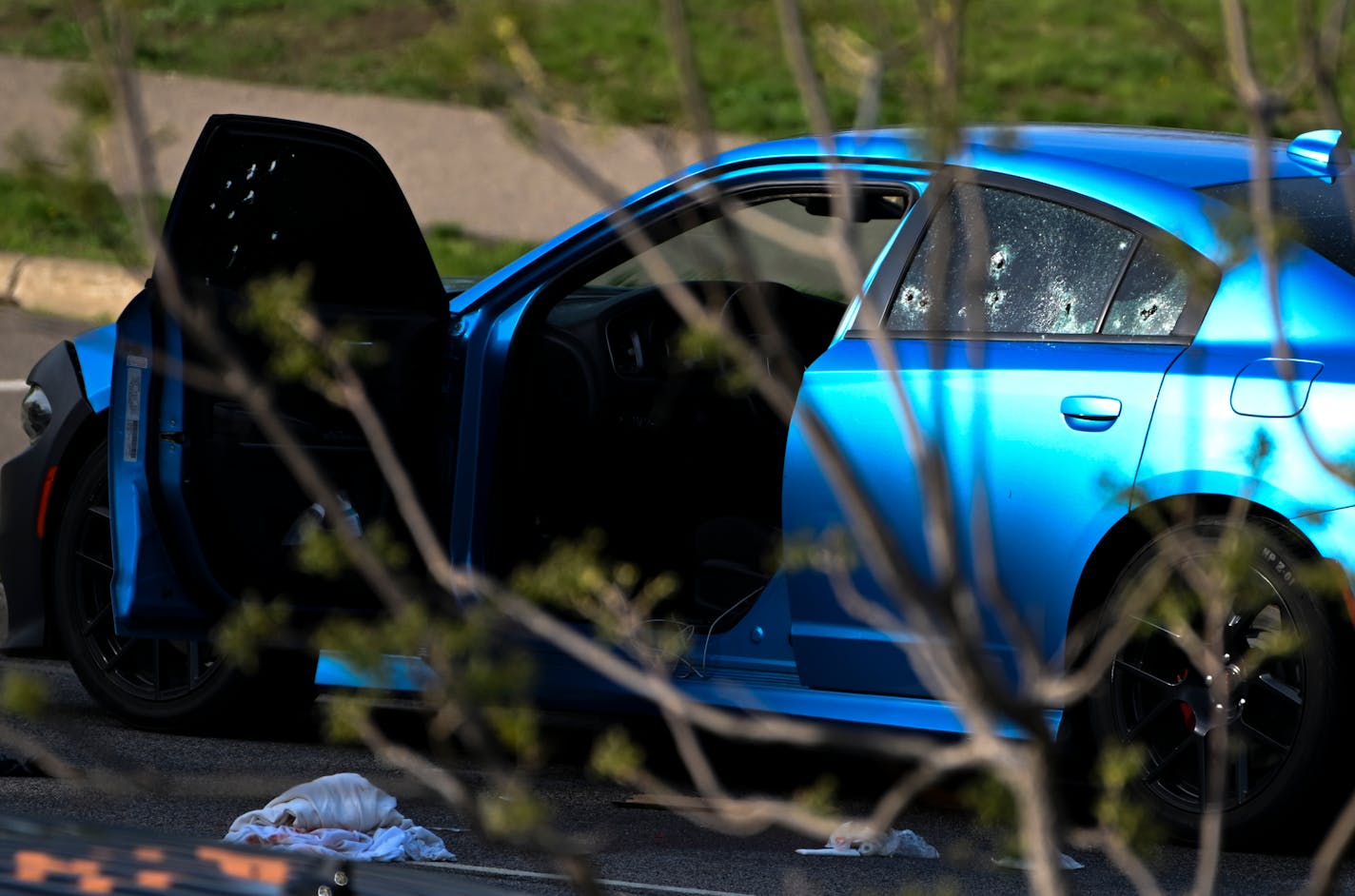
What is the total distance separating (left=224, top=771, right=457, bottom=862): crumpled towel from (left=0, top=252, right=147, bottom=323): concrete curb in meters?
7.69

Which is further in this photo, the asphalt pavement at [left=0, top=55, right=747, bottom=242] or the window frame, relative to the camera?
the asphalt pavement at [left=0, top=55, right=747, bottom=242]

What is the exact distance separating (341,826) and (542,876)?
463mm

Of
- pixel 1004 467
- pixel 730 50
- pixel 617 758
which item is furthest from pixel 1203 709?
pixel 730 50

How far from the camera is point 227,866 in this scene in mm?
1937

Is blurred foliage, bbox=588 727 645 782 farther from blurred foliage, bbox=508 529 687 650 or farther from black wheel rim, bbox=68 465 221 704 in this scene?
black wheel rim, bbox=68 465 221 704

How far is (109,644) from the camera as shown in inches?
220

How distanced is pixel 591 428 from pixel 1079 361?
1.72 meters

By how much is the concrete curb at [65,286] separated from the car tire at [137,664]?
6.26 m

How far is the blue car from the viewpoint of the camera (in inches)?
170

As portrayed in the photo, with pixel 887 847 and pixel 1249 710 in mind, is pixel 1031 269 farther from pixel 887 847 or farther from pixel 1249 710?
pixel 887 847

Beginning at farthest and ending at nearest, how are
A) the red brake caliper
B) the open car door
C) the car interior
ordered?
the car interior < the open car door < the red brake caliper

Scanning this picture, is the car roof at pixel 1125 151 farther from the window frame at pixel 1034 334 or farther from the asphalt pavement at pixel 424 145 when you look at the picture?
the asphalt pavement at pixel 424 145

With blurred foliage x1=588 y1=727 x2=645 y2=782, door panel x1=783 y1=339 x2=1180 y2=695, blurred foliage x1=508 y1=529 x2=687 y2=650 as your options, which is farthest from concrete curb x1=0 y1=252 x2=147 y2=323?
blurred foliage x1=588 y1=727 x2=645 y2=782

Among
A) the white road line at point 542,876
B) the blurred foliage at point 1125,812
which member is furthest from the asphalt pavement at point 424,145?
the blurred foliage at point 1125,812
